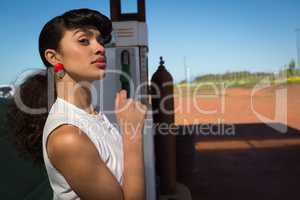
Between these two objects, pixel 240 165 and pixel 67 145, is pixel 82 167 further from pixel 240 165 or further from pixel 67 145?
pixel 240 165

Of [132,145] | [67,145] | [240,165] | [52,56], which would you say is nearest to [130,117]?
[132,145]

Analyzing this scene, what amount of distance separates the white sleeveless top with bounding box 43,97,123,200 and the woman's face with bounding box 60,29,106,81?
11 centimetres

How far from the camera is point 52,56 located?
904 millimetres

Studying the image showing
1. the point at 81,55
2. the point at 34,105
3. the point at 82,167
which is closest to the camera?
the point at 82,167

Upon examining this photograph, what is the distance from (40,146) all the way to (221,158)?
3880 millimetres

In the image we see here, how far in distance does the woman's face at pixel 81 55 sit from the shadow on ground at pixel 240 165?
89.7 inches

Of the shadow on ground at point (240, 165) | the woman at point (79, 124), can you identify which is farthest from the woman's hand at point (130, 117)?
the shadow on ground at point (240, 165)

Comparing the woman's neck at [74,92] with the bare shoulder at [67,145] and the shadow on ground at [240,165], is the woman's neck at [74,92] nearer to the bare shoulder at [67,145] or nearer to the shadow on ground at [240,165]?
the bare shoulder at [67,145]

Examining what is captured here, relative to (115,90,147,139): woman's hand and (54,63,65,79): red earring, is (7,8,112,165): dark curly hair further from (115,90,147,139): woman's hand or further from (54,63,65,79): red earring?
(115,90,147,139): woman's hand

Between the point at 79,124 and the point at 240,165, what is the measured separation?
3.81 m

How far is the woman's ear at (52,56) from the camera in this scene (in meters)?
0.90

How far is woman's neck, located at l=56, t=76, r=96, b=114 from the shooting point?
0.90 metres

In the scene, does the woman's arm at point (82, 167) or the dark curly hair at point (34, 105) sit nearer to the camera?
the woman's arm at point (82, 167)

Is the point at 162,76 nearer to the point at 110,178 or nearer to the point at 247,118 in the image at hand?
the point at 110,178
